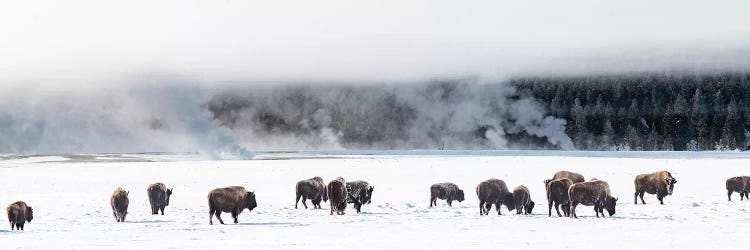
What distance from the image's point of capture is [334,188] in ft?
75.6

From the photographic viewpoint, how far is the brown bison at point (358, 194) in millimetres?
23609

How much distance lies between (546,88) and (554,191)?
76712mm

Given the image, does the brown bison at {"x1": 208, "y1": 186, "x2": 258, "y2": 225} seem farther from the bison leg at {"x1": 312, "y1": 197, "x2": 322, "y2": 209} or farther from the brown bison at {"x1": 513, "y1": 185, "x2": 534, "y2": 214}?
the brown bison at {"x1": 513, "y1": 185, "x2": 534, "y2": 214}

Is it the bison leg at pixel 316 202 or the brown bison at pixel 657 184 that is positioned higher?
the brown bison at pixel 657 184

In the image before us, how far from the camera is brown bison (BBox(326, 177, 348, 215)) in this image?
2300 centimetres

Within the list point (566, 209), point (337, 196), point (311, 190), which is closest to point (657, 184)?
point (566, 209)

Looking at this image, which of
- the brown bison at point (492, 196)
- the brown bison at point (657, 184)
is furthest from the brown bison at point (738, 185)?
the brown bison at point (492, 196)

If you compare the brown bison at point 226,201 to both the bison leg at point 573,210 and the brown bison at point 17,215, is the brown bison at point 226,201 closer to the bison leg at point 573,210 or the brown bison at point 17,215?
the brown bison at point 17,215

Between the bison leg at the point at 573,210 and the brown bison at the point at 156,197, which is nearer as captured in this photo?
the bison leg at the point at 573,210

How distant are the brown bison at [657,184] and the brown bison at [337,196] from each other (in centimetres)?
883

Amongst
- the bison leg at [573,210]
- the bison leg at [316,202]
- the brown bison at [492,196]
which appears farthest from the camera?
the bison leg at [316,202]

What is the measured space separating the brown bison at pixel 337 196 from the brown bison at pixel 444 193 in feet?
10.4

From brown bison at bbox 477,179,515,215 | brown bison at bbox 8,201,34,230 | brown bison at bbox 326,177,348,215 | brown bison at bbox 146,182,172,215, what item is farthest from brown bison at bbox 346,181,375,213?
brown bison at bbox 8,201,34,230

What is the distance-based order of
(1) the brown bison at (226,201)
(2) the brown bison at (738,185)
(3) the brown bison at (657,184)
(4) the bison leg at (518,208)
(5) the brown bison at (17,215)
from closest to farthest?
(5) the brown bison at (17,215) < (1) the brown bison at (226,201) < (4) the bison leg at (518,208) < (3) the brown bison at (657,184) < (2) the brown bison at (738,185)
